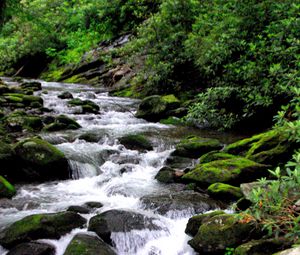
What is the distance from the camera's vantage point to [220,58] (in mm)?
12781

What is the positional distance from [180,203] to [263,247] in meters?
2.75

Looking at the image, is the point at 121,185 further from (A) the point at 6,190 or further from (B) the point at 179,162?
(A) the point at 6,190

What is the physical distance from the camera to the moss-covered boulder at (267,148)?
8.59 metres

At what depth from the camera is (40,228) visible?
6105 mm

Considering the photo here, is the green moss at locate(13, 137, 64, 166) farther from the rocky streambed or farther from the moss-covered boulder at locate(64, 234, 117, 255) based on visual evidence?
the moss-covered boulder at locate(64, 234, 117, 255)

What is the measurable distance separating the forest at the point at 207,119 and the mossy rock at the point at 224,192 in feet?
0.07

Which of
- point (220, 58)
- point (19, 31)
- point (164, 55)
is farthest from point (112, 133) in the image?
point (19, 31)

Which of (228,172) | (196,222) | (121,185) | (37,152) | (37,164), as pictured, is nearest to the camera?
(196,222)

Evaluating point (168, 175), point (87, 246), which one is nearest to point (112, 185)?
point (168, 175)

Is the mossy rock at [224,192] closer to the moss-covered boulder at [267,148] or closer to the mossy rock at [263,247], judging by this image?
the moss-covered boulder at [267,148]

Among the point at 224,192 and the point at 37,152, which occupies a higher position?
the point at 37,152

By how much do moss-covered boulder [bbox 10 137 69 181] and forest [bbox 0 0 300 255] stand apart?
1.1 inches

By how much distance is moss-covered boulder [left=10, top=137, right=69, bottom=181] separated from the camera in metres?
9.23

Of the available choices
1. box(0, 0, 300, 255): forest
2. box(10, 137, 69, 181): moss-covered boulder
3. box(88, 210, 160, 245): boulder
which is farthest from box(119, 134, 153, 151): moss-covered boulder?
box(88, 210, 160, 245): boulder
